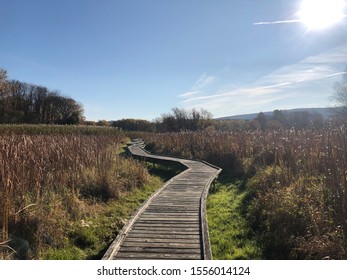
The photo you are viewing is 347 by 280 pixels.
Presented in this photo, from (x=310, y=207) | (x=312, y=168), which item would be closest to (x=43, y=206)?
(x=310, y=207)

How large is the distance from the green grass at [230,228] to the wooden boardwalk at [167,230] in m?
0.44

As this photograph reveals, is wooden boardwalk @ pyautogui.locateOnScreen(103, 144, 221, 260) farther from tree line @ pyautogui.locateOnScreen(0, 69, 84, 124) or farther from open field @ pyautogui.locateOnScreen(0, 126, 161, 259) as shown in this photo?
tree line @ pyautogui.locateOnScreen(0, 69, 84, 124)

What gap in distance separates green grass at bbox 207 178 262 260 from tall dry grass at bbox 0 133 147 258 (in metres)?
2.65

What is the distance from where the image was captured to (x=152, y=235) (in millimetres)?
5414

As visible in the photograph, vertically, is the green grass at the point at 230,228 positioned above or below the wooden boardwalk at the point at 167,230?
below

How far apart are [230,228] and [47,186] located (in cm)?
393

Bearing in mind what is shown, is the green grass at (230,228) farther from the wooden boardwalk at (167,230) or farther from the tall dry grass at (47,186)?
the tall dry grass at (47,186)

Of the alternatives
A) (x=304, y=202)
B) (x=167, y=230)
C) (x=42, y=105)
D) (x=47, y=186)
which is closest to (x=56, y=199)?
(x=47, y=186)

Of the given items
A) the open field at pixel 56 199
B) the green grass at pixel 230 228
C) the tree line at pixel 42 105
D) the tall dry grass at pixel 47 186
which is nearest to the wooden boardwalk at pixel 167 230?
the green grass at pixel 230 228

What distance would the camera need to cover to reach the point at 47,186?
658 cm

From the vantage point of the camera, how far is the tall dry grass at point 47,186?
486 centimetres

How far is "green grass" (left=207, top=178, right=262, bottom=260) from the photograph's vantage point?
215 inches

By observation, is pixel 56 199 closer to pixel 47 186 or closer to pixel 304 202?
pixel 47 186
